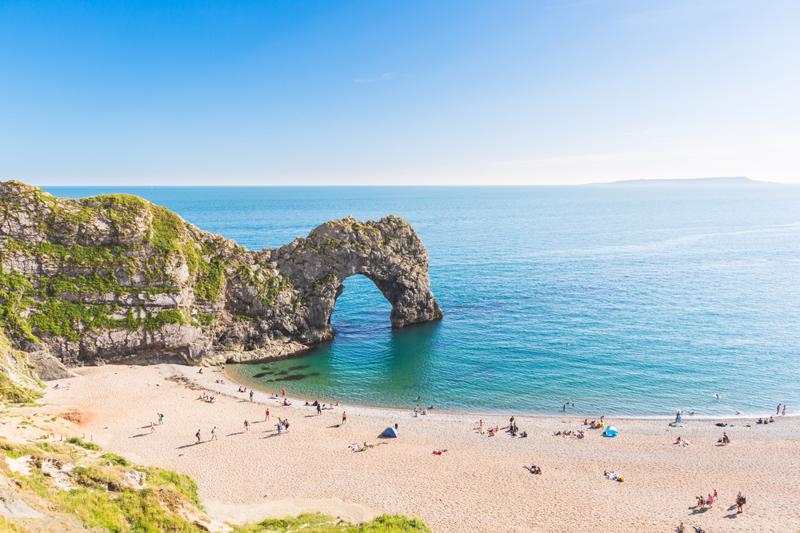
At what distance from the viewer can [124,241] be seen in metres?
54.6

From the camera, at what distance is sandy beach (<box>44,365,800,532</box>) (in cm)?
2933

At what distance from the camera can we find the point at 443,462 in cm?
3631

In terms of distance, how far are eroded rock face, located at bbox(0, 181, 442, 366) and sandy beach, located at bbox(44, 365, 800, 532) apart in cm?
626

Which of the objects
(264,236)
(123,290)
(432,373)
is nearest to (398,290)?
(432,373)

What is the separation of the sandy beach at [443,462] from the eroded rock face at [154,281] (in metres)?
6.26

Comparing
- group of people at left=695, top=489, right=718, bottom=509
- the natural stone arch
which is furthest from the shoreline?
the natural stone arch

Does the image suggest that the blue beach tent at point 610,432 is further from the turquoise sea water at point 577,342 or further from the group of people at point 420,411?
the group of people at point 420,411

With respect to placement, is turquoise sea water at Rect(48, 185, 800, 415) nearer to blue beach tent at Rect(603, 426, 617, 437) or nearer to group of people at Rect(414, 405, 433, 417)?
group of people at Rect(414, 405, 433, 417)

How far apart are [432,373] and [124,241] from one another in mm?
40834

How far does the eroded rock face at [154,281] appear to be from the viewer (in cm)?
5006

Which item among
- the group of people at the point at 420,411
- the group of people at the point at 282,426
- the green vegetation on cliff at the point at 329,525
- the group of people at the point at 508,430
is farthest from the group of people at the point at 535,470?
the group of people at the point at 282,426

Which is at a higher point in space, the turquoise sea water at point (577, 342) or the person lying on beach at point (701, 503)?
the turquoise sea water at point (577, 342)

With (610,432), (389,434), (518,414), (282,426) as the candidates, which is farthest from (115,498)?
(610,432)

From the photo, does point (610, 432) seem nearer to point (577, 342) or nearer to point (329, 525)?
point (577, 342)
